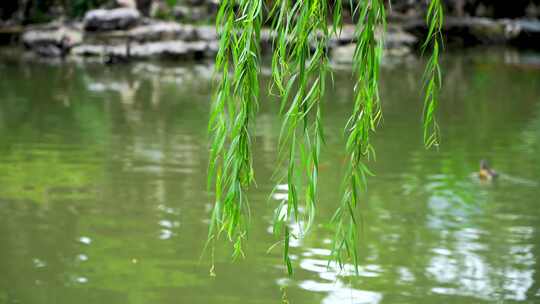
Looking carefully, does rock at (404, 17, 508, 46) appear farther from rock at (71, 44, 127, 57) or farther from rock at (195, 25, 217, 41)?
rock at (71, 44, 127, 57)

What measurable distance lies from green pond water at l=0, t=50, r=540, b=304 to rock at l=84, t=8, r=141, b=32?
722cm

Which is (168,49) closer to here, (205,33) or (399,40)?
(205,33)

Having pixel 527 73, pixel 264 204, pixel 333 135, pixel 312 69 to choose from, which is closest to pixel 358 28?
pixel 312 69

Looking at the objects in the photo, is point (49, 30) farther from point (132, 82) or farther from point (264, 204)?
point (264, 204)

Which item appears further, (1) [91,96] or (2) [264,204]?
(1) [91,96]

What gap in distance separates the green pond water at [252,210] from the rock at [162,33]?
6.93 m

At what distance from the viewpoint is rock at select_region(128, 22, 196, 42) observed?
19.2m

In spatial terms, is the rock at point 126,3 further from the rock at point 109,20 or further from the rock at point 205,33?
the rock at point 205,33

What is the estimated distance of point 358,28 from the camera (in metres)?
2.82

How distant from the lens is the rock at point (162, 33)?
1919 cm

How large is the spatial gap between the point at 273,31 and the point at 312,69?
0.28 m

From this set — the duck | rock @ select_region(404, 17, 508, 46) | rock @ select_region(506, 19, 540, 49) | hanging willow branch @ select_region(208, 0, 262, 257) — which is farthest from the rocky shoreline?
hanging willow branch @ select_region(208, 0, 262, 257)

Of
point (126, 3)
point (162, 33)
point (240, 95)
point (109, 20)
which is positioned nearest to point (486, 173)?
point (240, 95)

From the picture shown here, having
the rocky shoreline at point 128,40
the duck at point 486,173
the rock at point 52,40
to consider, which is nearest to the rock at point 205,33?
the rocky shoreline at point 128,40
